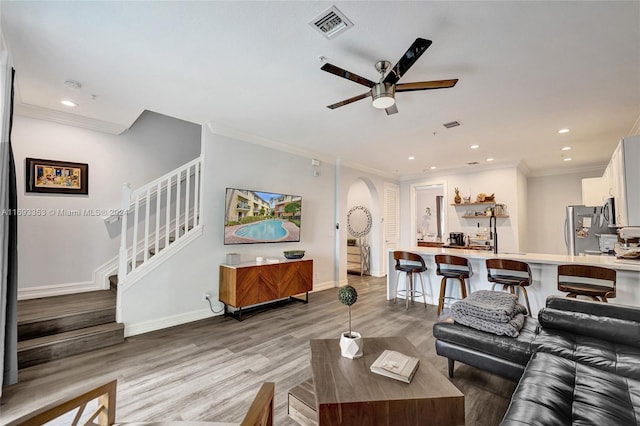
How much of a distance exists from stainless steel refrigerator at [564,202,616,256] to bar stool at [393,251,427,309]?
10.6 feet

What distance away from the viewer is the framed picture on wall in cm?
350

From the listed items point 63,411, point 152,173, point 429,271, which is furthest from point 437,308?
point 152,173

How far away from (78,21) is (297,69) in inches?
63.1

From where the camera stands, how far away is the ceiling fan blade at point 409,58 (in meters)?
1.78

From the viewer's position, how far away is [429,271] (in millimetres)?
4535

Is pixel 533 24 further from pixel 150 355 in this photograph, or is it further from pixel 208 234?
pixel 150 355

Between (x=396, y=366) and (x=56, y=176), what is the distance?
463 centimetres

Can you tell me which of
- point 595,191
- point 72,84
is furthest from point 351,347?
point 595,191

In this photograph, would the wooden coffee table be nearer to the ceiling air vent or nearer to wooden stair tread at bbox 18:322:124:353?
the ceiling air vent

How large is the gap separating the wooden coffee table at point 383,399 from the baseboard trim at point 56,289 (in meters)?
3.93

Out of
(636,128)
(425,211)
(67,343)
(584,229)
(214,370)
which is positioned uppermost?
(636,128)

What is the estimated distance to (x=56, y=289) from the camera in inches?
143

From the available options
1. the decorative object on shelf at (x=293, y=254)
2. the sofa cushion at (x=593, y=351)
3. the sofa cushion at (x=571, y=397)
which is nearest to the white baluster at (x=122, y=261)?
the decorative object on shelf at (x=293, y=254)

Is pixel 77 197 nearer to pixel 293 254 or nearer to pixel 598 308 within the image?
pixel 293 254
